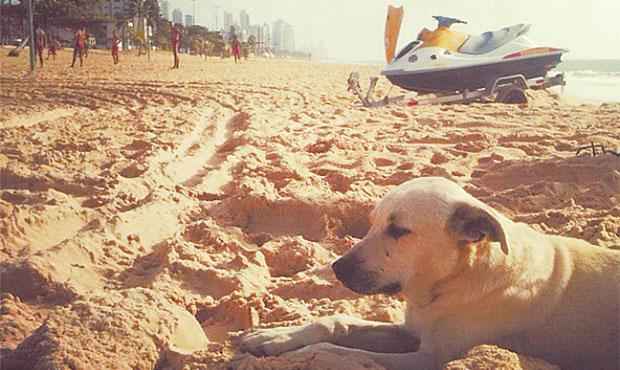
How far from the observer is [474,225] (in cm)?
250

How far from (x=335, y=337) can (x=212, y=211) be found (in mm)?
2179

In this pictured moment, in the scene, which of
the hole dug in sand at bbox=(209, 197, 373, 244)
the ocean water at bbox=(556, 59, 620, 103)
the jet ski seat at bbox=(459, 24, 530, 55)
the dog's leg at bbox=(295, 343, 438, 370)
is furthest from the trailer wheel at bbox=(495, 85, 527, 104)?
the dog's leg at bbox=(295, 343, 438, 370)

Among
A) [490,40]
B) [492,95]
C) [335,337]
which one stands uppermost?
[490,40]

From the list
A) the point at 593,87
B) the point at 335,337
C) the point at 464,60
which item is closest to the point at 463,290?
the point at 335,337

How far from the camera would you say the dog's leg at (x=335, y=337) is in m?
2.54

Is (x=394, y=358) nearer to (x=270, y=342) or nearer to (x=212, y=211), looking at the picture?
(x=270, y=342)

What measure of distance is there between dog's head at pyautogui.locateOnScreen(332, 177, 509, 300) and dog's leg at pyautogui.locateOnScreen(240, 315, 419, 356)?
0.25 m

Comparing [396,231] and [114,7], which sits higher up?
[114,7]

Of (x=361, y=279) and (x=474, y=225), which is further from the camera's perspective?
(x=361, y=279)

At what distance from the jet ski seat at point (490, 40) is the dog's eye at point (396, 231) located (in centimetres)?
990

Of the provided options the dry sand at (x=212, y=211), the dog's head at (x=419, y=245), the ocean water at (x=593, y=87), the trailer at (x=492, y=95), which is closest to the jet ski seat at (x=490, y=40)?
the trailer at (x=492, y=95)

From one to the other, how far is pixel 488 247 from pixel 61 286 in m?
2.27

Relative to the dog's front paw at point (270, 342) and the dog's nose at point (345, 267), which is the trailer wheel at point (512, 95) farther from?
the dog's front paw at point (270, 342)

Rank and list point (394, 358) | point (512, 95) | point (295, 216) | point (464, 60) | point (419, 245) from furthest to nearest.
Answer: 1. point (512, 95)
2. point (464, 60)
3. point (295, 216)
4. point (419, 245)
5. point (394, 358)
